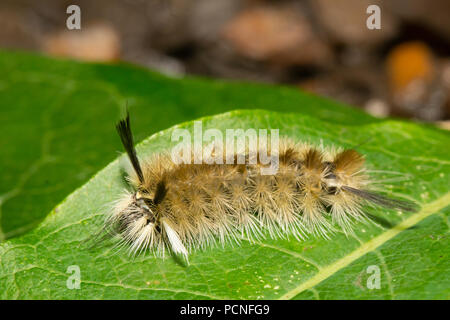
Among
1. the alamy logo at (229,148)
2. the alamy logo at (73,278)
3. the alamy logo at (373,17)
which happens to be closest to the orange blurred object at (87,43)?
the alamy logo at (373,17)

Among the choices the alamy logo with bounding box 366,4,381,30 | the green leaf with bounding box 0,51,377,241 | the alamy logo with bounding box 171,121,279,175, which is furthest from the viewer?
the alamy logo with bounding box 366,4,381,30

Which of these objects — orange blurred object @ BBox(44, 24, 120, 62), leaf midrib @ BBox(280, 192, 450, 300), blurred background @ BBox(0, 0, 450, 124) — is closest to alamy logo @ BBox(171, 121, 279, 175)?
Answer: leaf midrib @ BBox(280, 192, 450, 300)

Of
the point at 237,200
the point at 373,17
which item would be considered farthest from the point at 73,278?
the point at 373,17

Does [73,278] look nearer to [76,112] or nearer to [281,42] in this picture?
[76,112]

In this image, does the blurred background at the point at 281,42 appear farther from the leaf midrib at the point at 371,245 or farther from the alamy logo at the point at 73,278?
the alamy logo at the point at 73,278

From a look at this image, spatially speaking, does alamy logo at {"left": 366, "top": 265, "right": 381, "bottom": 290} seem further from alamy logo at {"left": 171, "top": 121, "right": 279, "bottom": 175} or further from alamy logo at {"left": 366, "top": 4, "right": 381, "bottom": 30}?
alamy logo at {"left": 366, "top": 4, "right": 381, "bottom": 30}
